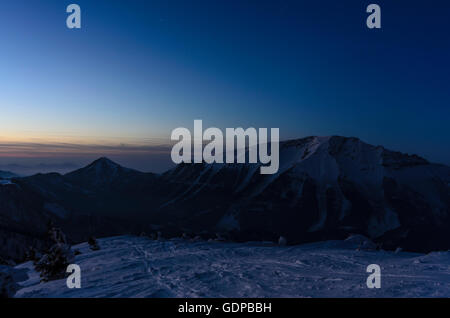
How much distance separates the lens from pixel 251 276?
74.9 ft

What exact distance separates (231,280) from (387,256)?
19.7 meters

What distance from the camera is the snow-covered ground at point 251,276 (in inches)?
739

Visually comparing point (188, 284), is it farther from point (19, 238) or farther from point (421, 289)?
point (19, 238)

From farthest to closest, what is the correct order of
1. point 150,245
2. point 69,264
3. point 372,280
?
point 150,245, point 69,264, point 372,280

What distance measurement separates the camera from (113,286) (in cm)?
2111

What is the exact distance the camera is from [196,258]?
32.3 m

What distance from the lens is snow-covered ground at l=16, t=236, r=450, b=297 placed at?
18.8m
